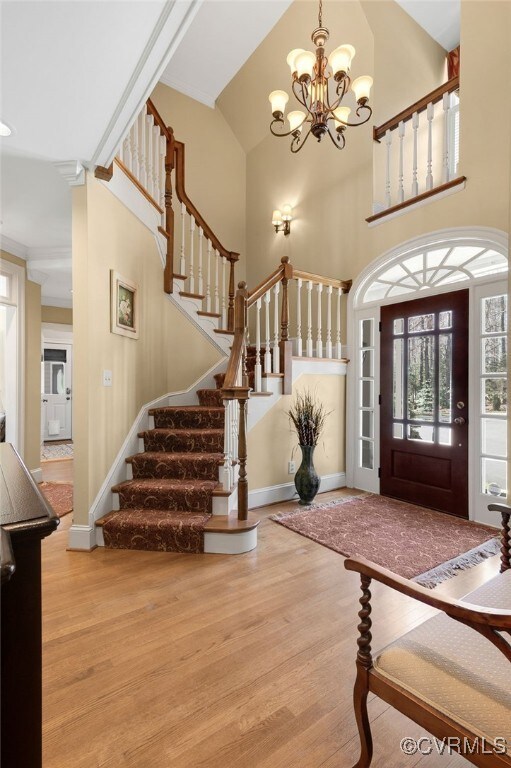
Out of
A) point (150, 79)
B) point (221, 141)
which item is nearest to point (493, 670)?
point (150, 79)

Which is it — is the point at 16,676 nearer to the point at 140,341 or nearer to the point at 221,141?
the point at 140,341

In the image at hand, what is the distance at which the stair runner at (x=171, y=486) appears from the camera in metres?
2.63

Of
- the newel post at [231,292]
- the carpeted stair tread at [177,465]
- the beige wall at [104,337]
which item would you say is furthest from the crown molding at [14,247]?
the carpeted stair tread at [177,465]

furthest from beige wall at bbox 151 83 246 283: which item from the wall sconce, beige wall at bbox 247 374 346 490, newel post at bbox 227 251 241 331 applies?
beige wall at bbox 247 374 346 490

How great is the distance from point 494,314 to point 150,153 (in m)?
3.61

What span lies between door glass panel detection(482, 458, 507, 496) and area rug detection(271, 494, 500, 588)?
317mm

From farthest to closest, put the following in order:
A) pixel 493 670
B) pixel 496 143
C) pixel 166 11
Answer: pixel 496 143, pixel 166 11, pixel 493 670

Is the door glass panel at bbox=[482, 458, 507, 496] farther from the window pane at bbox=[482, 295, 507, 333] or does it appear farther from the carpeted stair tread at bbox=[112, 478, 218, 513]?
the carpeted stair tread at bbox=[112, 478, 218, 513]

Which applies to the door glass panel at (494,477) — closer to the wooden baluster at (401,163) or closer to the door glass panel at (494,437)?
the door glass panel at (494,437)

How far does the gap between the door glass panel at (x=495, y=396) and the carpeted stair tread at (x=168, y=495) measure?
2450mm

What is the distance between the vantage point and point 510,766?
2.56 ft

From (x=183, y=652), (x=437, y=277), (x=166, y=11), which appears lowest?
(x=183, y=652)

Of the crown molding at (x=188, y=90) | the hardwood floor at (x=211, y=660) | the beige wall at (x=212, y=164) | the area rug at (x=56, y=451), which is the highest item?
the crown molding at (x=188, y=90)

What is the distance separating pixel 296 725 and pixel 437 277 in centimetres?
359
